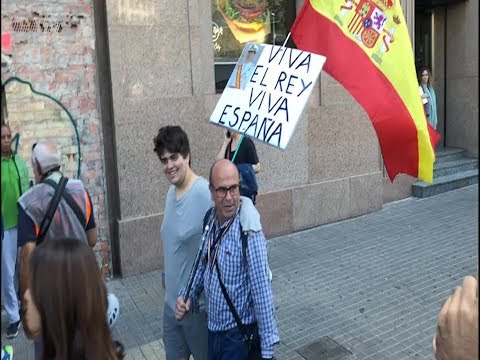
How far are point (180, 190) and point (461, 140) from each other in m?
9.44

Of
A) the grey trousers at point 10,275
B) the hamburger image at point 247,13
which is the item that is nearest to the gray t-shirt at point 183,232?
the grey trousers at point 10,275

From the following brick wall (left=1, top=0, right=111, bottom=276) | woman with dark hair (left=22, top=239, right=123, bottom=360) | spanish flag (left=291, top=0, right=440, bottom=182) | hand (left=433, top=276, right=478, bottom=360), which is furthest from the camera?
brick wall (left=1, top=0, right=111, bottom=276)

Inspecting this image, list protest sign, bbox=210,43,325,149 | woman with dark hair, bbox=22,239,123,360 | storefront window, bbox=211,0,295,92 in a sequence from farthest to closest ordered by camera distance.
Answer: storefront window, bbox=211,0,295,92, protest sign, bbox=210,43,325,149, woman with dark hair, bbox=22,239,123,360

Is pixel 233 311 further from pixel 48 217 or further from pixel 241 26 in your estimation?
pixel 241 26

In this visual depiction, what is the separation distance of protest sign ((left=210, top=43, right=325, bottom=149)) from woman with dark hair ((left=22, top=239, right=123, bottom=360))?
1.62 meters

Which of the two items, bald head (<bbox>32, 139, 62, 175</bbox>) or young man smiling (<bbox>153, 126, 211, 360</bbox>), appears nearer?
young man smiling (<bbox>153, 126, 211, 360</bbox>)

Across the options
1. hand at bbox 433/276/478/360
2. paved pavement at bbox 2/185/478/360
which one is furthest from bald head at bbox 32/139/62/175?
hand at bbox 433/276/478/360

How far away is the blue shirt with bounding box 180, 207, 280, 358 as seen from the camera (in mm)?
2648

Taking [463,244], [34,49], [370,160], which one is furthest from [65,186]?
[370,160]

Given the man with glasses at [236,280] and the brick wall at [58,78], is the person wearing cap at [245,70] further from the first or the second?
the brick wall at [58,78]

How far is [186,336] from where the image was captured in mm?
3133

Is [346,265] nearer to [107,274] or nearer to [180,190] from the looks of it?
[107,274]

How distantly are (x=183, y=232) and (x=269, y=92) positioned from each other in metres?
1.12

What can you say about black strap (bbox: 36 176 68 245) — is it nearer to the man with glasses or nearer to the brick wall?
the man with glasses
